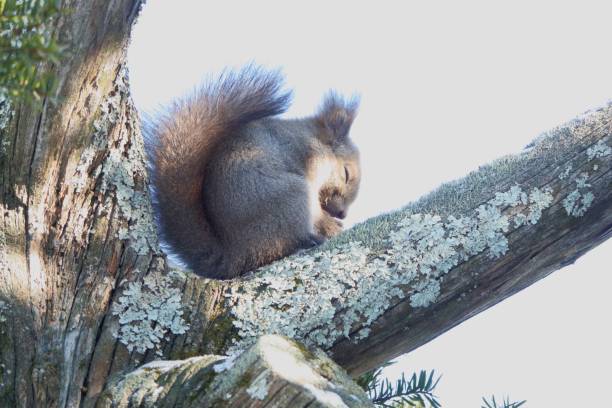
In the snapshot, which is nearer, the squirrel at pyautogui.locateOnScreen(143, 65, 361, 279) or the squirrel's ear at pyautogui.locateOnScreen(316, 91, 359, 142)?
the squirrel at pyautogui.locateOnScreen(143, 65, 361, 279)

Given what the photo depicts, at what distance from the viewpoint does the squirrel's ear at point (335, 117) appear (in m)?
4.80

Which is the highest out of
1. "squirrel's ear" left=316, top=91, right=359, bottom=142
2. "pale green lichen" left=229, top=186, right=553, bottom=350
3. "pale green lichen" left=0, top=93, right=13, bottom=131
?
"squirrel's ear" left=316, top=91, right=359, bottom=142

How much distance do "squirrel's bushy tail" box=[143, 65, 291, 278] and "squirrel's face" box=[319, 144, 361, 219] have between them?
83cm

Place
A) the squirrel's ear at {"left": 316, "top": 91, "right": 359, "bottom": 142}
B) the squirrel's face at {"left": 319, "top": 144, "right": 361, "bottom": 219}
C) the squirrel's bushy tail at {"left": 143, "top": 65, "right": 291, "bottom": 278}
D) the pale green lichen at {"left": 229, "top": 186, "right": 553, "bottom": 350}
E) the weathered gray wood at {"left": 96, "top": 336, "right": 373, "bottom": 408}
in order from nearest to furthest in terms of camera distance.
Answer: the weathered gray wood at {"left": 96, "top": 336, "right": 373, "bottom": 408} < the pale green lichen at {"left": 229, "top": 186, "right": 553, "bottom": 350} < the squirrel's bushy tail at {"left": 143, "top": 65, "right": 291, "bottom": 278} < the squirrel's face at {"left": 319, "top": 144, "right": 361, "bottom": 219} < the squirrel's ear at {"left": 316, "top": 91, "right": 359, "bottom": 142}

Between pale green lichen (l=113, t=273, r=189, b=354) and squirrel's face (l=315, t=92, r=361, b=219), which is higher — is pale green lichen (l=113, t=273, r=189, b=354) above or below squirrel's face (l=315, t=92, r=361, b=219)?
below

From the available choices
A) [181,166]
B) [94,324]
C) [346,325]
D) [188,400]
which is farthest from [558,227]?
[181,166]

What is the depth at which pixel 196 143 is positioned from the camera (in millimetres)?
3533

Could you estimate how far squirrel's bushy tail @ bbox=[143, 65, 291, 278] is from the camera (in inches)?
131

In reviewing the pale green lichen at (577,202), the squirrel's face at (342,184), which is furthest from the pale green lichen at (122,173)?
the squirrel's face at (342,184)

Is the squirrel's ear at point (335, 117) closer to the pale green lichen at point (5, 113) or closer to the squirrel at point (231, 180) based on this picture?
the squirrel at point (231, 180)

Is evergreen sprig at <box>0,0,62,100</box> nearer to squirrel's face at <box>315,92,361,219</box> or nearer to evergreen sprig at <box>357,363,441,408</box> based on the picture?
evergreen sprig at <box>357,363,441,408</box>

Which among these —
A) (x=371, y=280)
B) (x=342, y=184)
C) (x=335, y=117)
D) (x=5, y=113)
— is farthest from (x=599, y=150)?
(x=335, y=117)

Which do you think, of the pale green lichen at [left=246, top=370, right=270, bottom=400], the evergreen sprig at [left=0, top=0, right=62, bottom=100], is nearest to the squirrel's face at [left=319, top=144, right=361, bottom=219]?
the pale green lichen at [left=246, top=370, right=270, bottom=400]

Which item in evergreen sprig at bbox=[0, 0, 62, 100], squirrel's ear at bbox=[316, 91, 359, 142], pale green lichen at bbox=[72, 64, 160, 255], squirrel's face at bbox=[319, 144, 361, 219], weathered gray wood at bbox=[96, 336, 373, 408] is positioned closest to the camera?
evergreen sprig at bbox=[0, 0, 62, 100]
